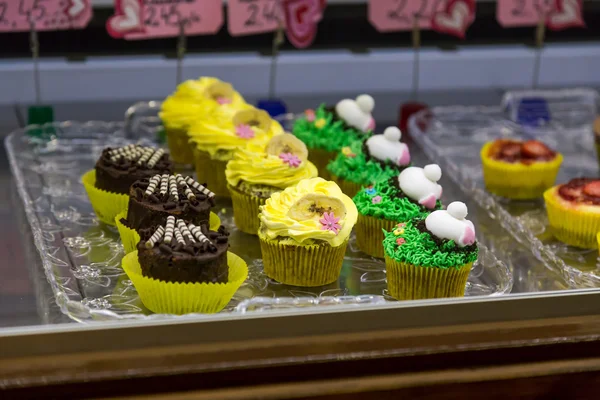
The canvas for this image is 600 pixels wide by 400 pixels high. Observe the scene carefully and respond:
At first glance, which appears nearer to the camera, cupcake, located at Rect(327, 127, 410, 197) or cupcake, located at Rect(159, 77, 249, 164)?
cupcake, located at Rect(327, 127, 410, 197)

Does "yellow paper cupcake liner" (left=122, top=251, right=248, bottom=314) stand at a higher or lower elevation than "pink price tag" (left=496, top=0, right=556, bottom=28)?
lower

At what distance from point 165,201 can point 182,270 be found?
392 mm

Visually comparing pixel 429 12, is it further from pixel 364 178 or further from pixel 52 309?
pixel 52 309

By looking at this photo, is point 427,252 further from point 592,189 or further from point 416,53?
point 416,53

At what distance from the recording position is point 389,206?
9.86 ft

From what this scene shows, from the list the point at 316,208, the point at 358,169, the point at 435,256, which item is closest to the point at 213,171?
the point at 358,169

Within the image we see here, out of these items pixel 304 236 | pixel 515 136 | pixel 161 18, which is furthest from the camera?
pixel 515 136

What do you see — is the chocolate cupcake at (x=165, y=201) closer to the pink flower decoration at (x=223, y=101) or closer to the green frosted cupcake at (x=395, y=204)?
the green frosted cupcake at (x=395, y=204)

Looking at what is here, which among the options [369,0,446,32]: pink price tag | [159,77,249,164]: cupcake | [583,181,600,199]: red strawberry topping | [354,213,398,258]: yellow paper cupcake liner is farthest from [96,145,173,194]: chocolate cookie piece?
[583,181,600,199]: red strawberry topping

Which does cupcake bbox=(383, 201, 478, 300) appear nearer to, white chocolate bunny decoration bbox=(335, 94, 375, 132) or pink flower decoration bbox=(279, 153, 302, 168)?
pink flower decoration bbox=(279, 153, 302, 168)

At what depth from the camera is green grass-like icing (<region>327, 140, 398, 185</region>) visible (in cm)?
326

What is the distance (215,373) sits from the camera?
7.51 ft

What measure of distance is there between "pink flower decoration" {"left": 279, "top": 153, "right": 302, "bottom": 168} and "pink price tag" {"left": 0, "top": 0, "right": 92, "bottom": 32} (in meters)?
0.99

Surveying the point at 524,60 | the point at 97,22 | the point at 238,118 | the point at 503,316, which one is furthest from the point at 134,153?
the point at 524,60
